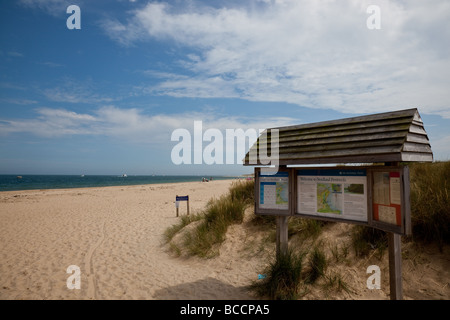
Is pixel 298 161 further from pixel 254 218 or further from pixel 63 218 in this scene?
pixel 63 218

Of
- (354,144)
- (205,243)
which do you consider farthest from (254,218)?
(354,144)

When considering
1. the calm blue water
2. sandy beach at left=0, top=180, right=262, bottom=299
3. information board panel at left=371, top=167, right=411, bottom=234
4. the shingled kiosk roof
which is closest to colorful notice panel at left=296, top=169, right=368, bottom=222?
information board panel at left=371, top=167, right=411, bottom=234

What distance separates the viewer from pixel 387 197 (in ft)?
12.1

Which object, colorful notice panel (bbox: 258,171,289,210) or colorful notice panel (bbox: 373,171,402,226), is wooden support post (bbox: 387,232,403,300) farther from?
colorful notice panel (bbox: 258,171,289,210)

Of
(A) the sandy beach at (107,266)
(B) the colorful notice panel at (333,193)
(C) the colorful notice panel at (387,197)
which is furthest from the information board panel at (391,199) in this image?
(A) the sandy beach at (107,266)

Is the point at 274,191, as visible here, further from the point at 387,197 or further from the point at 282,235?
the point at 387,197

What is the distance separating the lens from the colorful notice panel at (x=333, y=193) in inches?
159

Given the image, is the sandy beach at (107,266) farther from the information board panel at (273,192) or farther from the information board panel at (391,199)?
the information board panel at (391,199)

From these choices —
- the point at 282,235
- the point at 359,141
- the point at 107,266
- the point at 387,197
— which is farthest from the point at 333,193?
the point at 107,266

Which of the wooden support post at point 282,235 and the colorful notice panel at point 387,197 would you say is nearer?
the colorful notice panel at point 387,197

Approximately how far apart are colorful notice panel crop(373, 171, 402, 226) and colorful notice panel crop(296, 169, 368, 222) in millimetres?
152

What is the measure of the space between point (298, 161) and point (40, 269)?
686cm

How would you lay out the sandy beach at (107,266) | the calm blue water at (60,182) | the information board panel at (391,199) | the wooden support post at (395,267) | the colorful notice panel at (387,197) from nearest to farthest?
1. the information board panel at (391,199)
2. the colorful notice panel at (387,197)
3. the wooden support post at (395,267)
4. the sandy beach at (107,266)
5. the calm blue water at (60,182)

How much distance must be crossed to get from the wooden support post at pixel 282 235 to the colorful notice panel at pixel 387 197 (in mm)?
1545
